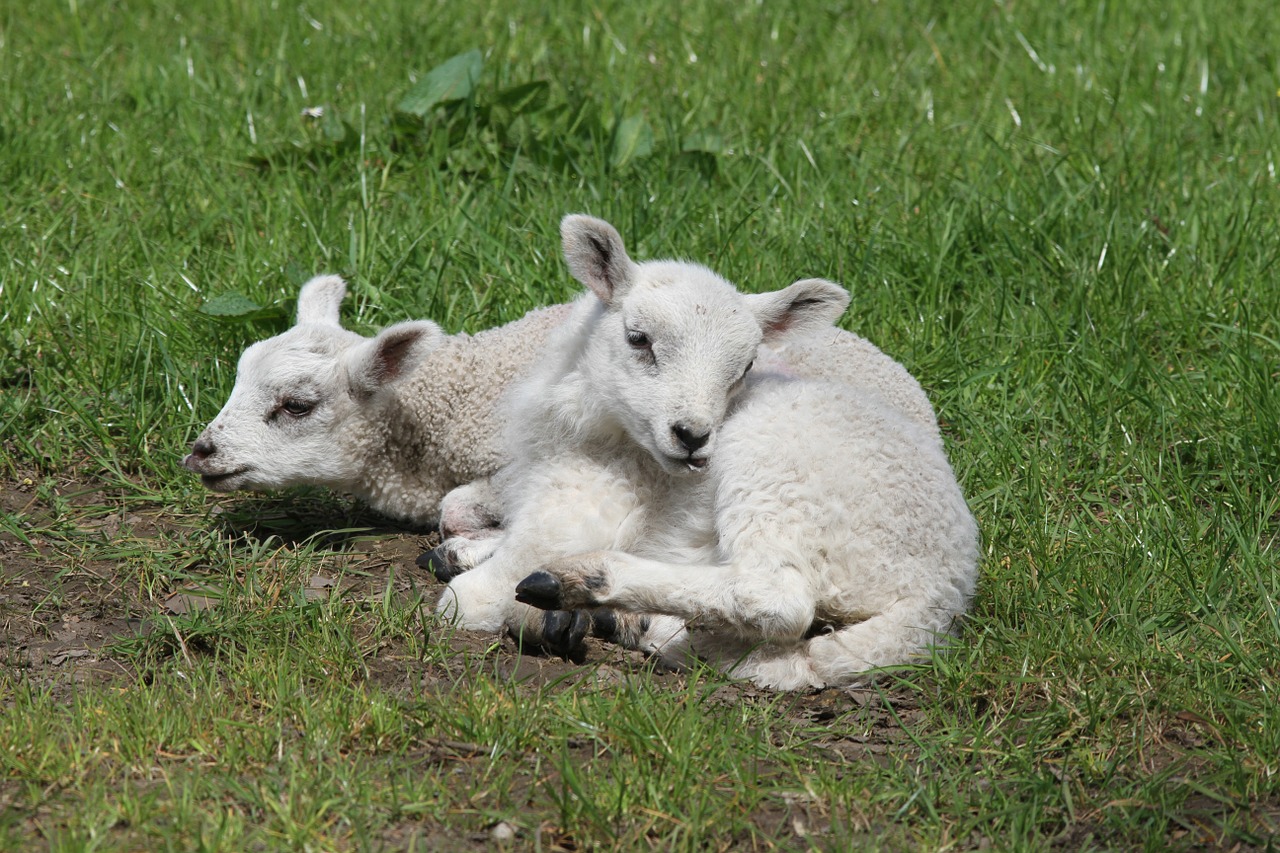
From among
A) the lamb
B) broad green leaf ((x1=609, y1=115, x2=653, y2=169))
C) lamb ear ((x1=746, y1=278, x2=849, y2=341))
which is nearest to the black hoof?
the lamb

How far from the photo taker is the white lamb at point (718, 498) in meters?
3.83

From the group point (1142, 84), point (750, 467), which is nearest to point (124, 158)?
point (750, 467)

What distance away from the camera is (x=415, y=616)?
164 inches

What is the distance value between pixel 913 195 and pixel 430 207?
2229 millimetres

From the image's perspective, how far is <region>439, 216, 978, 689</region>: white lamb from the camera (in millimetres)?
3830

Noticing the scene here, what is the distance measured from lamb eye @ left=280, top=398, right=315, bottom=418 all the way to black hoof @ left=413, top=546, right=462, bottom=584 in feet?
2.24

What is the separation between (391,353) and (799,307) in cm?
143

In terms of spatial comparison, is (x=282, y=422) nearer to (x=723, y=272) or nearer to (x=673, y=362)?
(x=673, y=362)

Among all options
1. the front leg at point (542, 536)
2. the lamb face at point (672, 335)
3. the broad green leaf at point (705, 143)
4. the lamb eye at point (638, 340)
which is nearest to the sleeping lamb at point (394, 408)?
the lamb face at point (672, 335)

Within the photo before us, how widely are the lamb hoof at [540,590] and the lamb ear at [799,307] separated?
114 centimetres

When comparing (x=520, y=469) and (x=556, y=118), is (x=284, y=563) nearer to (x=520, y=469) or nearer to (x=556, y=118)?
(x=520, y=469)

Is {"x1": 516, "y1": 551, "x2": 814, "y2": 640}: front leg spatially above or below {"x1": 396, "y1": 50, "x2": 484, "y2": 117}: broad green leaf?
below

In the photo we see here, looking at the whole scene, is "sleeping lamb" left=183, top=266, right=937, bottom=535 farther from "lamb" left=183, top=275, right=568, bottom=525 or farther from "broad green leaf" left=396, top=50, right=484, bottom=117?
"broad green leaf" left=396, top=50, right=484, bottom=117

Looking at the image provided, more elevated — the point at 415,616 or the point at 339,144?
the point at 339,144
